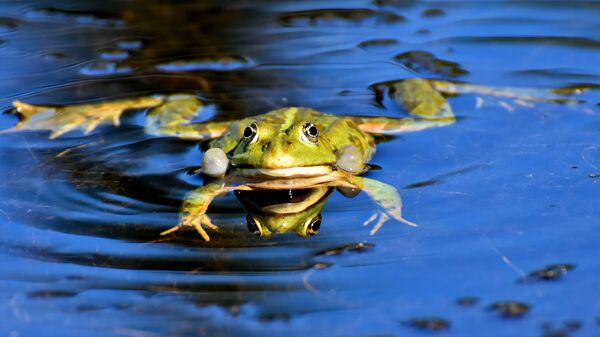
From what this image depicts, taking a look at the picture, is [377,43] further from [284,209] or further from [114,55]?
[284,209]

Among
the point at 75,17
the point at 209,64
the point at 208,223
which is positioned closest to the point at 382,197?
the point at 208,223

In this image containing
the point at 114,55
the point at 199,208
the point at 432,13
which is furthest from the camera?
the point at 432,13

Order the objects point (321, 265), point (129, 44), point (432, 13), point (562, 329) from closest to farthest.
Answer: point (562, 329) → point (321, 265) → point (129, 44) → point (432, 13)

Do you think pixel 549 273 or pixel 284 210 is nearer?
pixel 549 273

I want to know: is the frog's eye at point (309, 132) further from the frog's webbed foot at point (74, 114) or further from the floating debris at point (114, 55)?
the floating debris at point (114, 55)

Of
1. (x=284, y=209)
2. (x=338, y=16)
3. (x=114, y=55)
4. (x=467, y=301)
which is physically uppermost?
(x=338, y=16)

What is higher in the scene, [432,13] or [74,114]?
[432,13]
